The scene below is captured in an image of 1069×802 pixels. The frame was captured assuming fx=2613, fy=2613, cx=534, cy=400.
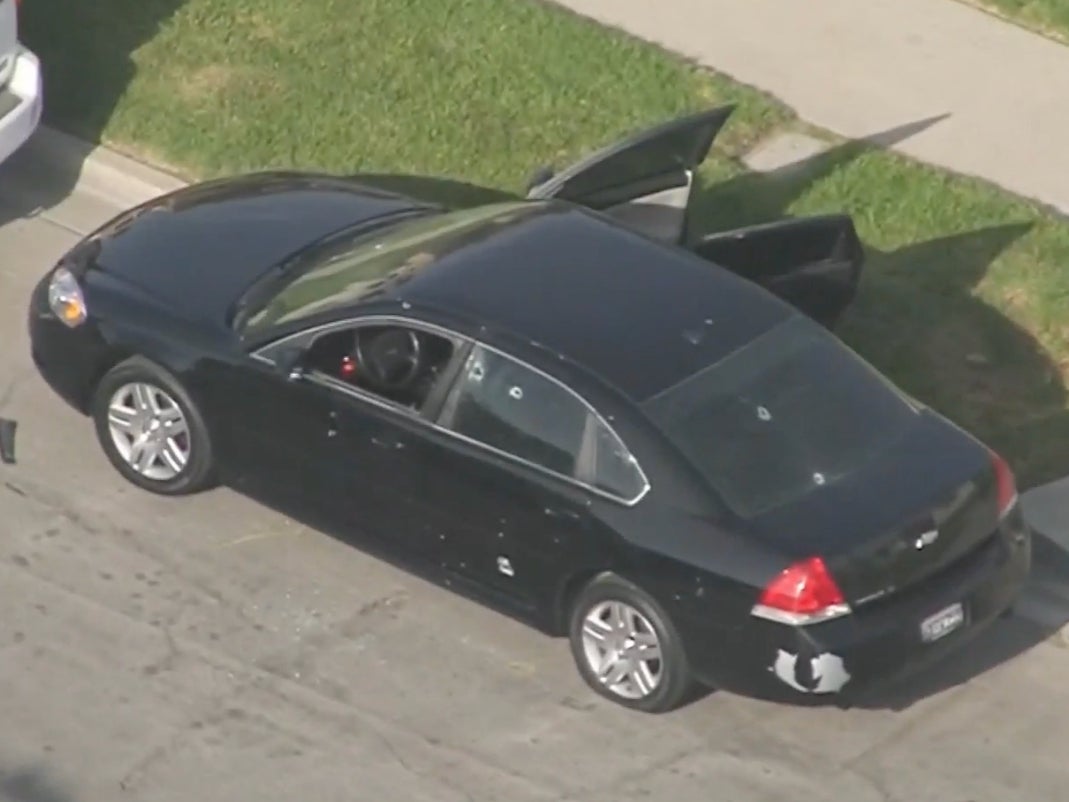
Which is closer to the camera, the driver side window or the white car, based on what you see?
the driver side window

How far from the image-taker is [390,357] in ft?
33.6

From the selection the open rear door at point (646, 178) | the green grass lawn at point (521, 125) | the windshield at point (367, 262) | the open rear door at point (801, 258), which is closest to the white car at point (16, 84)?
the green grass lawn at point (521, 125)

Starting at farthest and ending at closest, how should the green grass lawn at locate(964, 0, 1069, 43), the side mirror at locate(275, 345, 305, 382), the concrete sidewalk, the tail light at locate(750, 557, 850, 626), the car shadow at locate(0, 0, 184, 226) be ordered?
the green grass lawn at locate(964, 0, 1069, 43), the concrete sidewalk, the car shadow at locate(0, 0, 184, 226), the side mirror at locate(275, 345, 305, 382), the tail light at locate(750, 557, 850, 626)

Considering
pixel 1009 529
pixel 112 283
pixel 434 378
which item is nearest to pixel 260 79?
pixel 112 283

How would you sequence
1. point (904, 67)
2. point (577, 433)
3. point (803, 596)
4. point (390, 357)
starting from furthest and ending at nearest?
1. point (904, 67)
2. point (390, 357)
3. point (577, 433)
4. point (803, 596)

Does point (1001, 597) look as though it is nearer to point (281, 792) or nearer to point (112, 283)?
point (281, 792)

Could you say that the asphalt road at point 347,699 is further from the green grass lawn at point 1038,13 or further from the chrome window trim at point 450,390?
the green grass lawn at point 1038,13

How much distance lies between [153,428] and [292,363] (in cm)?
88

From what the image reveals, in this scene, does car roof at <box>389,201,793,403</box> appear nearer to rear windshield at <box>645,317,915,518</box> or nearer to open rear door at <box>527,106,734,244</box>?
rear windshield at <box>645,317,915,518</box>

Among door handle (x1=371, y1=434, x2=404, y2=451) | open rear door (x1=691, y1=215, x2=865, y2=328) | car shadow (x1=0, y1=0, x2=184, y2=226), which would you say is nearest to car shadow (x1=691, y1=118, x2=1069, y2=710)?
open rear door (x1=691, y1=215, x2=865, y2=328)

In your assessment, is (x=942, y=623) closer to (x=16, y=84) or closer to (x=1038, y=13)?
(x=16, y=84)

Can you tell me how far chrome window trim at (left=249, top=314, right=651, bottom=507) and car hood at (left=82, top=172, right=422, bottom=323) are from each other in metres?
0.57

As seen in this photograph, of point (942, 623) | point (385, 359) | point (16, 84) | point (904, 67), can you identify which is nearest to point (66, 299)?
point (385, 359)

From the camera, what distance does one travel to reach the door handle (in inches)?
397
